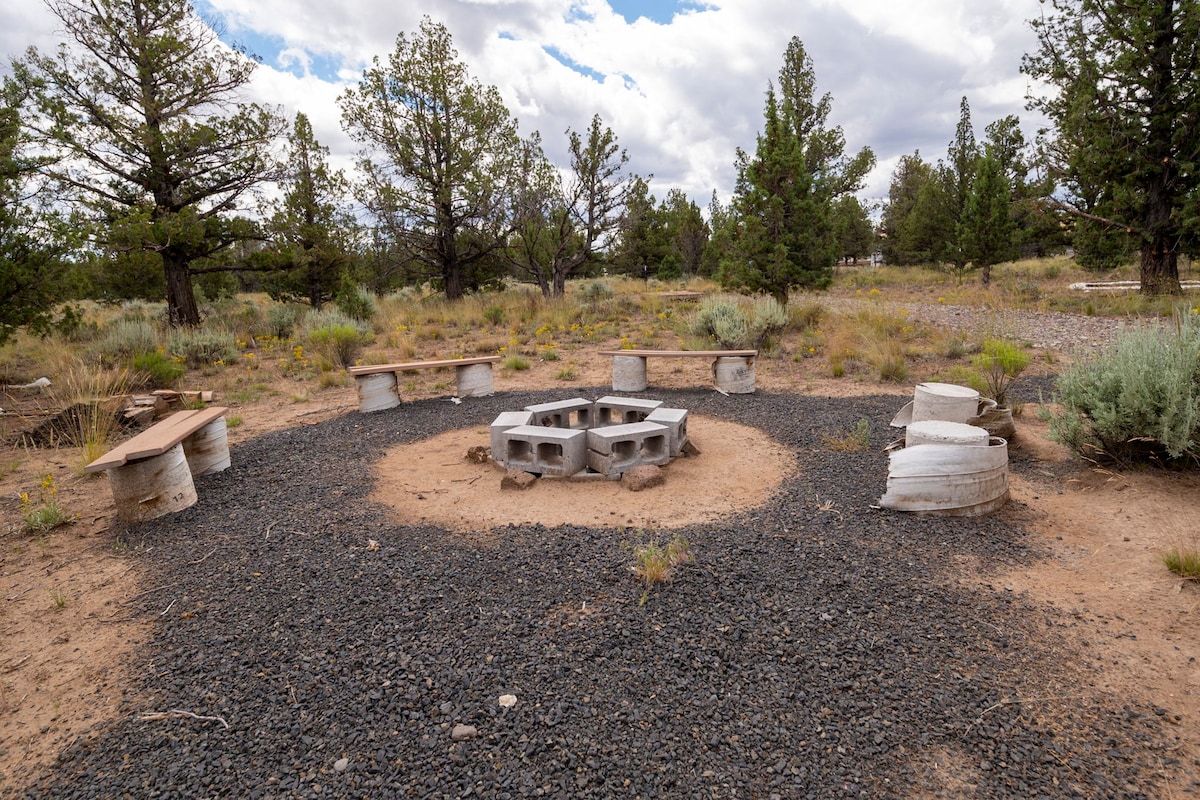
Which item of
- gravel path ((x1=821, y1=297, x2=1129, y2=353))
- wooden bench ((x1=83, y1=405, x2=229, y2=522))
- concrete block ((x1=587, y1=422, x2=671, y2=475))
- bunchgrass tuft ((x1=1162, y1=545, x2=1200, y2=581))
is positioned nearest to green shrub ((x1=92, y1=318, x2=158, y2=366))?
wooden bench ((x1=83, y1=405, x2=229, y2=522))

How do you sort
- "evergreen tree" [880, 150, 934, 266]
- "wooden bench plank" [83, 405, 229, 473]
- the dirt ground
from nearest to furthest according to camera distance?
the dirt ground < "wooden bench plank" [83, 405, 229, 473] < "evergreen tree" [880, 150, 934, 266]

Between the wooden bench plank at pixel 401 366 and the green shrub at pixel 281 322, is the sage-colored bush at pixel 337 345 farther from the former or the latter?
the wooden bench plank at pixel 401 366

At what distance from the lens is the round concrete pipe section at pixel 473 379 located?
7730mm

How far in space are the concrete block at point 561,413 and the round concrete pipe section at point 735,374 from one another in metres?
2.28

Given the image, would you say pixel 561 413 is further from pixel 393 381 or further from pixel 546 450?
pixel 393 381

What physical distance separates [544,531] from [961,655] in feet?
7.41

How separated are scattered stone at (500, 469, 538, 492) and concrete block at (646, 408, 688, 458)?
124 cm

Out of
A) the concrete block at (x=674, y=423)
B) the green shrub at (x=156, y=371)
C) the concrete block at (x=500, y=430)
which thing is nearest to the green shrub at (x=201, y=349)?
the green shrub at (x=156, y=371)

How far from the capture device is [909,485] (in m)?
3.79

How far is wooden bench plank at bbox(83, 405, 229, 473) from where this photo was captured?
12.0 feet

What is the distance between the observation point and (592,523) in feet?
12.7

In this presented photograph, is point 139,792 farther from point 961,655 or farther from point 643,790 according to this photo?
point 961,655

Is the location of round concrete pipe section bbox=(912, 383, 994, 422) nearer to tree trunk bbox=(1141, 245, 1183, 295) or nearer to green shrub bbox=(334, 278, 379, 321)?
tree trunk bbox=(1141, 245, 1183, 295)

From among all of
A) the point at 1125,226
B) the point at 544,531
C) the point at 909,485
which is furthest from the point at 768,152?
the point at 544,531
